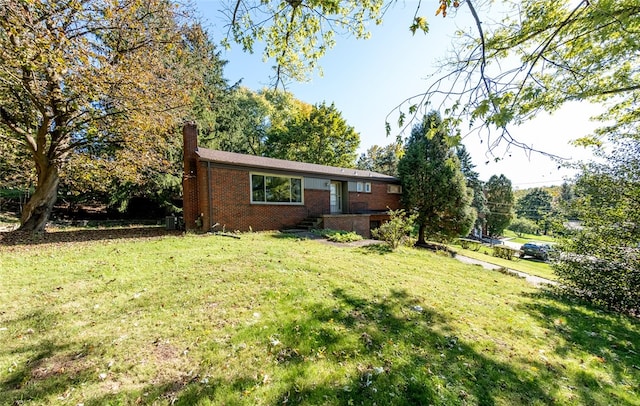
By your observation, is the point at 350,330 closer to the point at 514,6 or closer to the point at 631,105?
the point at 514,6

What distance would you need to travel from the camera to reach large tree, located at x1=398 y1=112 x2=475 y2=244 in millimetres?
15062

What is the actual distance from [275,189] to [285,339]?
9.63 m

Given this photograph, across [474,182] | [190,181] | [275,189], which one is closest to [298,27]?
[275,189]

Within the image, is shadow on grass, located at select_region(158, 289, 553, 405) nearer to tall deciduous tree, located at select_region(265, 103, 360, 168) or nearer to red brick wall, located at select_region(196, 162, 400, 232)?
red brick wall, located at select_region(196, 162, 400, 232)

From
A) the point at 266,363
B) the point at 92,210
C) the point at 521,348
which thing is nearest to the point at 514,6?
the point at 521,348

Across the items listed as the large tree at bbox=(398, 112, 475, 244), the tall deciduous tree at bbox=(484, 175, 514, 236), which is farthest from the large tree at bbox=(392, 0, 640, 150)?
the tall deciduous tree at bbox=(484, 175, 514, 236)

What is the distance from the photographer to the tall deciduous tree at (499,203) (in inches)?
1318

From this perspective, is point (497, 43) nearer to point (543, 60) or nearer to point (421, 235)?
point (543, 60)

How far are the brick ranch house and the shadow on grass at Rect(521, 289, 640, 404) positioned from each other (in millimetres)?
9001

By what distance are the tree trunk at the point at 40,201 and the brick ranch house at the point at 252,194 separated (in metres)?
4.26

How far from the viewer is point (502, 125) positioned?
7.77 feet

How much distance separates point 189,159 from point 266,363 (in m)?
10.3

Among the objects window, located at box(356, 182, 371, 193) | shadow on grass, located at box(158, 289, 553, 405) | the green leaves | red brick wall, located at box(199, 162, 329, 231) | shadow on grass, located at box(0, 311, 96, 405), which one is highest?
the green leaves

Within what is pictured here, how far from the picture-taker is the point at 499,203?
111ft
